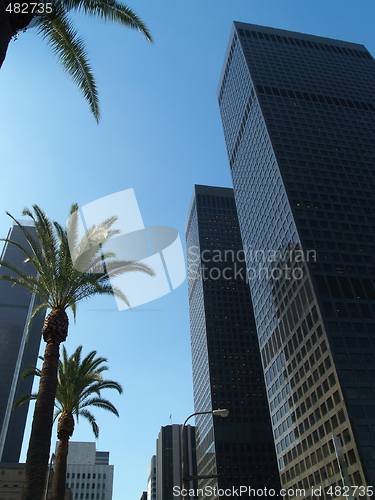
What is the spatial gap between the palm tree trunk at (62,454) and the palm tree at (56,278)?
8376 mm

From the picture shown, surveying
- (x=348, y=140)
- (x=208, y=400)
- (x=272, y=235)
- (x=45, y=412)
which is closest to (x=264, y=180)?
(x=272, y=235)

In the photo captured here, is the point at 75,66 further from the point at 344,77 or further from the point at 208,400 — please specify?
the point at 208,400

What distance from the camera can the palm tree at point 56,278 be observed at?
640 inches

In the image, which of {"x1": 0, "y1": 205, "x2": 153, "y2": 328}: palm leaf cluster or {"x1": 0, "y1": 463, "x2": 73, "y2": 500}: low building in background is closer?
{"x1": 0, "y1": 205, "x2": 153, "y2": 328}: palm leaf cluster

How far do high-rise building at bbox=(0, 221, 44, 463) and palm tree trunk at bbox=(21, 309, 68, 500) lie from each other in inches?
5945

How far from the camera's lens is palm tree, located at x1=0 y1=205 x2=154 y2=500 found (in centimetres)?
1627

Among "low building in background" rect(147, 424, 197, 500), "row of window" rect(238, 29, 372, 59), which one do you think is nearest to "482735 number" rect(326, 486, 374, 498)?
"row of window" rect(238, 29, 372, 59)

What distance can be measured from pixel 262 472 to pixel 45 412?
4503 inches

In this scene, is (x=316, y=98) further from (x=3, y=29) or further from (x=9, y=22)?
(x=3, y=29)

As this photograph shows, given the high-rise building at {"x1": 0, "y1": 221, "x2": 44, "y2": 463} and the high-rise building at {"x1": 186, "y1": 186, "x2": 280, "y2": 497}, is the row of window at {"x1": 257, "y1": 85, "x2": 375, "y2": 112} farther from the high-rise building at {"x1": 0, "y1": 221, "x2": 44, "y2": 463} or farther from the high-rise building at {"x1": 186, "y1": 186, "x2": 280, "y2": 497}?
the high-rise building at {"x1": 0, "y1": 221, "x2": 44, "y2": 463}

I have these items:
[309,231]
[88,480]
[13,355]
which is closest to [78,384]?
[309,231]

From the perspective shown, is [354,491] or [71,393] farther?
[354,491]

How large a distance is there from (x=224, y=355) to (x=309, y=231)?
72.5 m

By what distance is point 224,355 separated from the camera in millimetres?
135000
